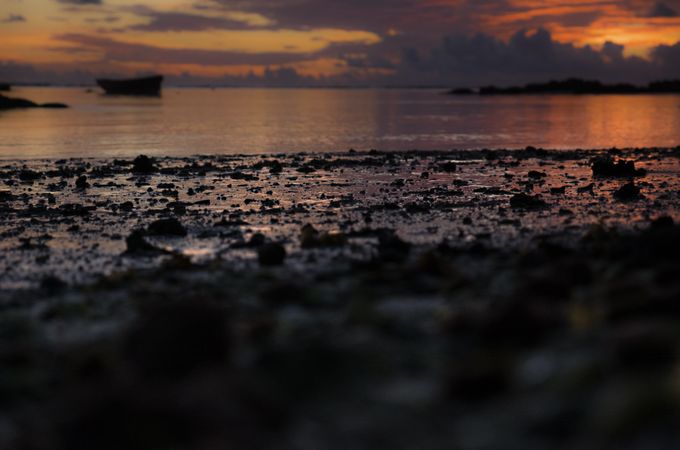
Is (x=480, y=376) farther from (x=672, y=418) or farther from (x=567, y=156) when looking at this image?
(x=567, y=156)

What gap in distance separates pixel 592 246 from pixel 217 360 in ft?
28.5

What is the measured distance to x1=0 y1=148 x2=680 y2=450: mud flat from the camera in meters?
5.38

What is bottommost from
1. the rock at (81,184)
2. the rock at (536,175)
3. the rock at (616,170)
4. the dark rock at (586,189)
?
the rock at (81,184)

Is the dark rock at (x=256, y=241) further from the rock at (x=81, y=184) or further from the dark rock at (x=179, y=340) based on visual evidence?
the rock at (x=81, y=184)

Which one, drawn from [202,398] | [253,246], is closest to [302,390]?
[202,398]

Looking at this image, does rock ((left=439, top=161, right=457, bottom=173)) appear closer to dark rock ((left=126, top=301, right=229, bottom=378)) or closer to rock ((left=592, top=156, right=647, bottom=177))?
rock ((left=592, top=156, right=647, bottom=177))

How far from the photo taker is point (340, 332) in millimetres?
7836

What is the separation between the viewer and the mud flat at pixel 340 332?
5.38 m

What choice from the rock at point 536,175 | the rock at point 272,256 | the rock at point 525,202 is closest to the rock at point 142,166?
the rock at point 536,175

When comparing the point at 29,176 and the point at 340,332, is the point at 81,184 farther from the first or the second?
the point at 340,332

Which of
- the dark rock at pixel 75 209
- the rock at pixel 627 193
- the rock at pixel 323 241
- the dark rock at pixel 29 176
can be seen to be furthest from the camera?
the dark rock at pixel 29 176

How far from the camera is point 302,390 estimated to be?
6.25m

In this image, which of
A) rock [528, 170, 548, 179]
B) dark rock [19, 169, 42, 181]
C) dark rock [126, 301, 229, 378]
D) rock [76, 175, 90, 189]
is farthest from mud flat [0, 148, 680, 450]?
dark rock [19, 169, 42, 181]

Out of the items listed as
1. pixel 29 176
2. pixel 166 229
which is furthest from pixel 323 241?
pixel 29 176
